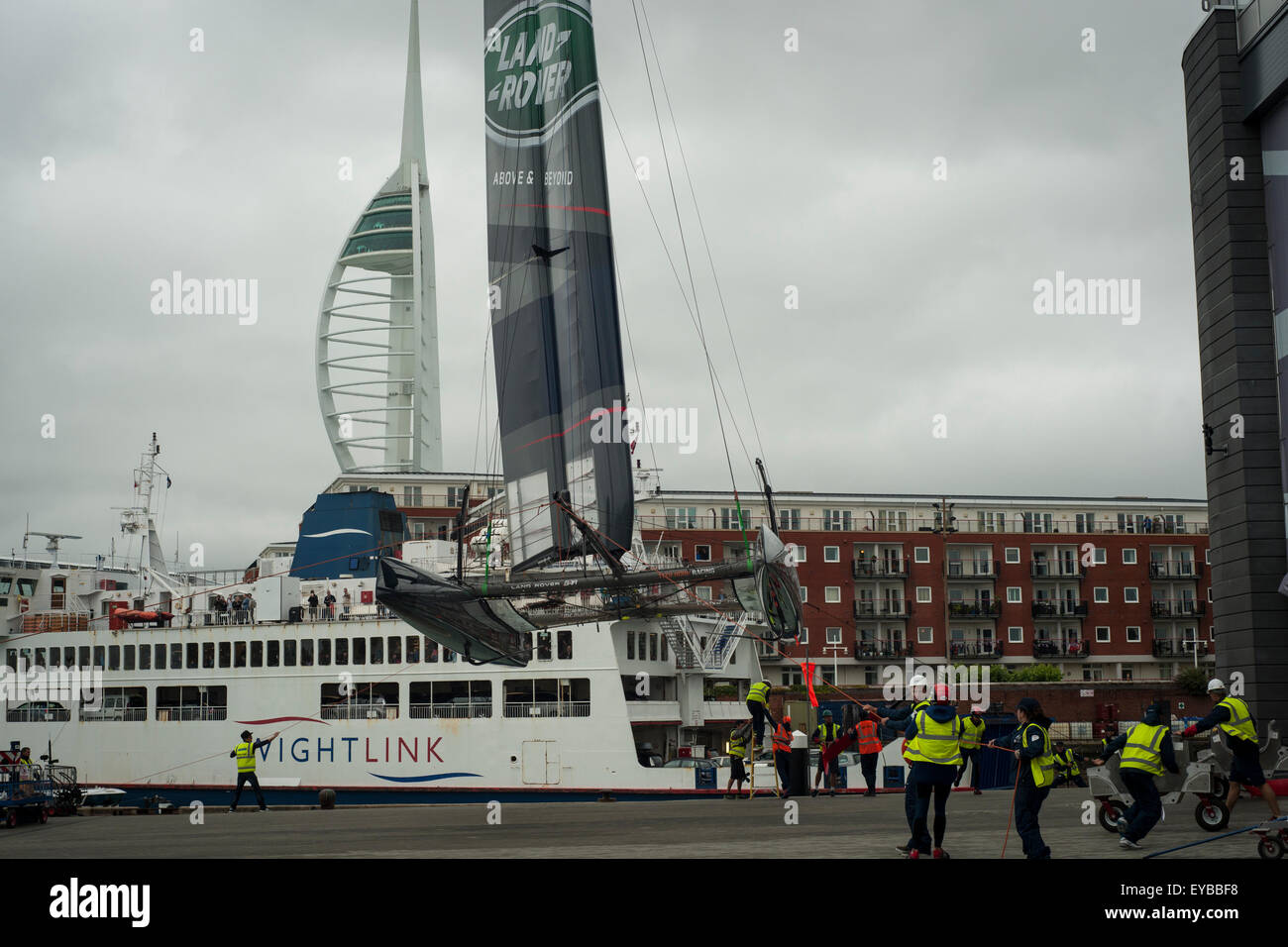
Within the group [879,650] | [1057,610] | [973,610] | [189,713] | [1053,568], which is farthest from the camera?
[1053,568]

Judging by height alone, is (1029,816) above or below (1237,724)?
below

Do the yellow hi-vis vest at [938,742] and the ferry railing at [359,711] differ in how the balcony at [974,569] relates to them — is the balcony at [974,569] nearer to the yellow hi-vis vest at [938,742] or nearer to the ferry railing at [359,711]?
the ferry railing at [359,711]

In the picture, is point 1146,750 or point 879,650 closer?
point 1146,750

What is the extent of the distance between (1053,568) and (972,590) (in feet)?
15.8

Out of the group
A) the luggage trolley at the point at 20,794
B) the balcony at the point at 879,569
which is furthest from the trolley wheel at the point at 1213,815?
the balcony at the point at 879,569

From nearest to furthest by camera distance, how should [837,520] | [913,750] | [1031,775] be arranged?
[1031,775], [913,750], [837,520]

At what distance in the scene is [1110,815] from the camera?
543 inches

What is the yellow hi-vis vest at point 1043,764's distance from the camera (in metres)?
11.0

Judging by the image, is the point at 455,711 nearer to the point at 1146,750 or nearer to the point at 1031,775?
the point at 1146,750

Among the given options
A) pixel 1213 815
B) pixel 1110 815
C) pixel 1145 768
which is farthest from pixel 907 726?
pixel 1213 815

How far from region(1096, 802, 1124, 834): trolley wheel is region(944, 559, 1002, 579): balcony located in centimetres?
5683

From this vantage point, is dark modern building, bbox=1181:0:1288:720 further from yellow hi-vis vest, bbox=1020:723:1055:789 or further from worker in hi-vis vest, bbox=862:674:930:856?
yellow hi-vis vest, bbox=1020:723:1055:789
